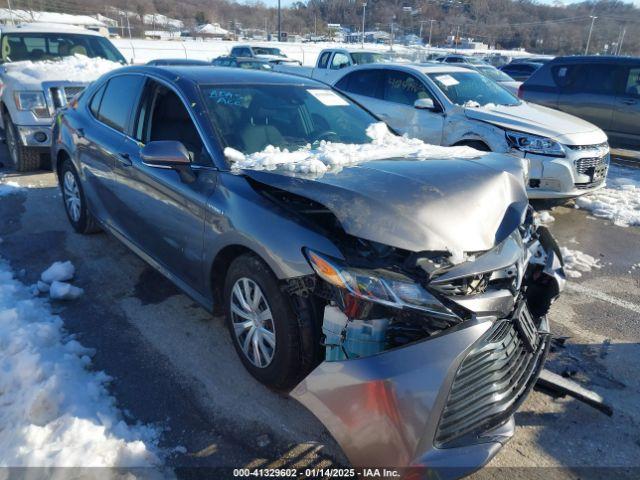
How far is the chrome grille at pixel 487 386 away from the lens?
1970 mm

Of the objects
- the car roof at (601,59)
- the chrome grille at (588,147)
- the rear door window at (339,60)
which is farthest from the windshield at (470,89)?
the rear door window at (339,60)

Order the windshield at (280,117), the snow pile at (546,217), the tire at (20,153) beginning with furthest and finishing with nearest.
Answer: the tire at (20,153) → the snow pile at (546,217) → the windshield at (280,117)

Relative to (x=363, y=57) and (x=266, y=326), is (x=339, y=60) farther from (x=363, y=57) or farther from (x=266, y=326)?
(x=266, y=326)

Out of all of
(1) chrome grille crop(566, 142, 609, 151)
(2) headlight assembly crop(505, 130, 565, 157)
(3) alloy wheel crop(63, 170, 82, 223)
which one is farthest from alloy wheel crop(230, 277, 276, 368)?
(1) chrome grille crop(566, 142, 609, 151)

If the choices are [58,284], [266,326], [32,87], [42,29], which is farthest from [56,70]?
[266,326]

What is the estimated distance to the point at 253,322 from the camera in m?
2.73

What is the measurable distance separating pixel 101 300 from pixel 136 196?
870 mm

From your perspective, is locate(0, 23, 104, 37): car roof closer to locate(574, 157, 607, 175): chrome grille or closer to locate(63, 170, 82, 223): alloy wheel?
locate(63, 170, 82, 223): alloy wheel

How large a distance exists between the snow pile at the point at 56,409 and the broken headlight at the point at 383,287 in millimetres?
1232

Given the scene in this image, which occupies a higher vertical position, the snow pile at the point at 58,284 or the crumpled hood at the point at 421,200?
the crumpled hood at the point at 421,200

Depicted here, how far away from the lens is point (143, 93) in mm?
3758

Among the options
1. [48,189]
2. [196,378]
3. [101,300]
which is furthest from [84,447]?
[48,189]

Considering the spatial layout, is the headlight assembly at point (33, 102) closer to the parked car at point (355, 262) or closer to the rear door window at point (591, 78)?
the parked car at point (355, 262)

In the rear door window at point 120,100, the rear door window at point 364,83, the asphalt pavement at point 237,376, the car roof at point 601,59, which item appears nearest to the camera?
the asphalt pavement at point 237,376
